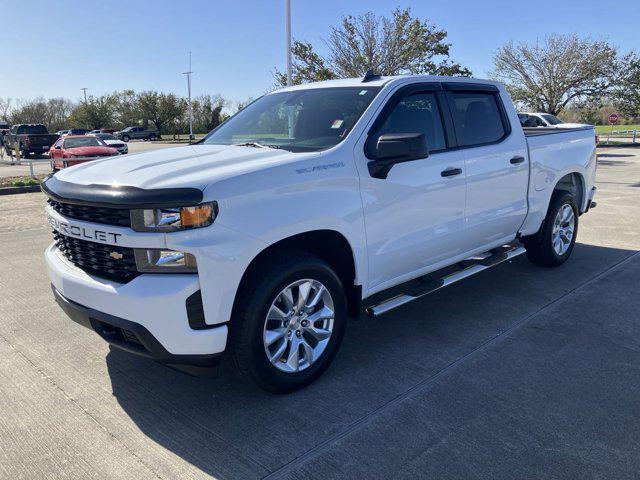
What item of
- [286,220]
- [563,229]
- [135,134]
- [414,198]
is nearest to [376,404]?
[286,220]

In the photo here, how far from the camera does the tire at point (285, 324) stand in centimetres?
303

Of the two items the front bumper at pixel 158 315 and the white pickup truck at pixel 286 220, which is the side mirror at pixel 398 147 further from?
the front bumper at pixel 158 315

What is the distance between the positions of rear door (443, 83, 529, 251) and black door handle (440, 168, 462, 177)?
133 mm

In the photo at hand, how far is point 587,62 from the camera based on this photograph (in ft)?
110

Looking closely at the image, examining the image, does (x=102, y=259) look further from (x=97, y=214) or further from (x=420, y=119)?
(x=420, y=119)

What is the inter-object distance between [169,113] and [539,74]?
45.0 meters

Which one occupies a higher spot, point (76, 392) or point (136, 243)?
point (136, 243)

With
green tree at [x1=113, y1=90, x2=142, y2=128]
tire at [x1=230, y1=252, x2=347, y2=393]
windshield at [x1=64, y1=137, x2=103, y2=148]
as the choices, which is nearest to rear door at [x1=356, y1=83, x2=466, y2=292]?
tire at [x1=230, y1=252, x2=347, y2=393]

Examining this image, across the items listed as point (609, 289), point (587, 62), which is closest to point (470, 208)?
point (609, 289)

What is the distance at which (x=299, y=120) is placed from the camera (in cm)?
418

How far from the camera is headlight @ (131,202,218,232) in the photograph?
280 cm

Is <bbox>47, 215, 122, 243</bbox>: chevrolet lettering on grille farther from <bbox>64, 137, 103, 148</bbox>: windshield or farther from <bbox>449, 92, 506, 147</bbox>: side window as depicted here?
<bbox>64, 137, 103, 148</bbox>: windshield

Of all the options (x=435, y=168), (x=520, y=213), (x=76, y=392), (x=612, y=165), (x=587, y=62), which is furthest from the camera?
(x=587, y=62)

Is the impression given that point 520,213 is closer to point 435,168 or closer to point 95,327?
point 435,168
